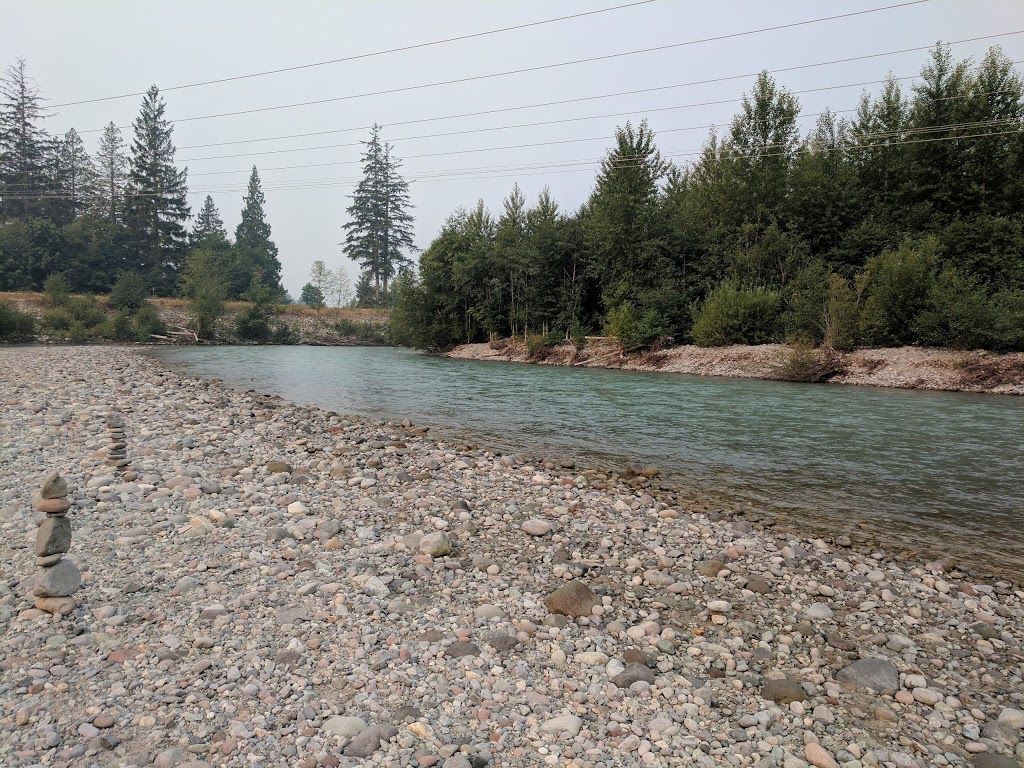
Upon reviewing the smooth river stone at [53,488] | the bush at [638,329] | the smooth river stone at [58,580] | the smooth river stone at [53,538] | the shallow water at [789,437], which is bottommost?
the shallow water at [789,437]

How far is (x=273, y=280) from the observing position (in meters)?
87.2

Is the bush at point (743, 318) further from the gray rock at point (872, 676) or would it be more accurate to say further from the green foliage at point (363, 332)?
the green foliage at point (363, 332)

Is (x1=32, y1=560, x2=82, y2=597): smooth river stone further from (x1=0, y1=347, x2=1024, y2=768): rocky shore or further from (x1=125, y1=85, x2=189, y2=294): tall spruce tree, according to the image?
(x1=125, y1=85, x2=189, y2=294): tall spruce tree

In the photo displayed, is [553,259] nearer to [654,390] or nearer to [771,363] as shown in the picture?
[771,363]

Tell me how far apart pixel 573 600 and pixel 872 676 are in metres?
1.86

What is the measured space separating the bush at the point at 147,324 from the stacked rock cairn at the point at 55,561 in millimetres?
49090

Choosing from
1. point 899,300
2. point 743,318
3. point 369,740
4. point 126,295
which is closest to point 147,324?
point 126,295

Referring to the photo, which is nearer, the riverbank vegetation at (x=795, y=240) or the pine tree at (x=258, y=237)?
the riverbank vegetation at (x=795, y=240)

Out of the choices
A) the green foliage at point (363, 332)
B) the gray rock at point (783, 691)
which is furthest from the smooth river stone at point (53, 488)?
the green foliage at point (363, 332)

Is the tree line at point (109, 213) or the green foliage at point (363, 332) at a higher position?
the tree line at point (109, 213)

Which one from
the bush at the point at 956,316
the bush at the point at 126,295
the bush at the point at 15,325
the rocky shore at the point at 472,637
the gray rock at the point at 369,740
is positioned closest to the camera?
the gray rock at the point at 369,740

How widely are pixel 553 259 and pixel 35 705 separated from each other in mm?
40496

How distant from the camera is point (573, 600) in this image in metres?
4.06

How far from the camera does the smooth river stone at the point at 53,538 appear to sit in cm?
383
